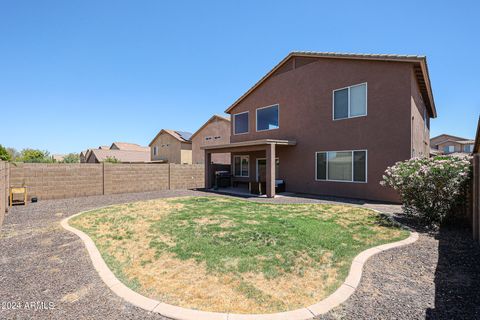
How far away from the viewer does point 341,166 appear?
1148cm

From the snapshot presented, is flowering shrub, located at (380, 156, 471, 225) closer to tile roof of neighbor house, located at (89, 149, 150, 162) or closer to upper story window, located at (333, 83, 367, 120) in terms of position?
upper story window, located at (333, 83, 367, 120)

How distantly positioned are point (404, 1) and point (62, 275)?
508 inches

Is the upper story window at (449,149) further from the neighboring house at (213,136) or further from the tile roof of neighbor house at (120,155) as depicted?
the tile roof of neighbor house at (120,155)

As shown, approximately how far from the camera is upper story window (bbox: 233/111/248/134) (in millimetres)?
16272

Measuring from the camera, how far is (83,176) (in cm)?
1232

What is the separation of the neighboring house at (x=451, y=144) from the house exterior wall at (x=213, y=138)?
43667mm

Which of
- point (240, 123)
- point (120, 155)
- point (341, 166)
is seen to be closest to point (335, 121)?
point (341, 166)

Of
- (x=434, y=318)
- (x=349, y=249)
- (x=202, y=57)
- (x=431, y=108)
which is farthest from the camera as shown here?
(x=431, y=108)

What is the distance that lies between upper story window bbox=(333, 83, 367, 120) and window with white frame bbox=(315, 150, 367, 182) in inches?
74.7

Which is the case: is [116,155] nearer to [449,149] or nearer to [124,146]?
[124,146]

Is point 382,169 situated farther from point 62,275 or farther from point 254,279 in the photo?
point 62,275

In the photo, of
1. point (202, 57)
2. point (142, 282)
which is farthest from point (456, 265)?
point (202, 57)

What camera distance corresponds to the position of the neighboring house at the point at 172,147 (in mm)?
31203

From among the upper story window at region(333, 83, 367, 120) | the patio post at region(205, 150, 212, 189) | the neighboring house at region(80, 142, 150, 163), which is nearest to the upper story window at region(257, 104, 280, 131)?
the upper story window at region(333, 83, 367, 120)
